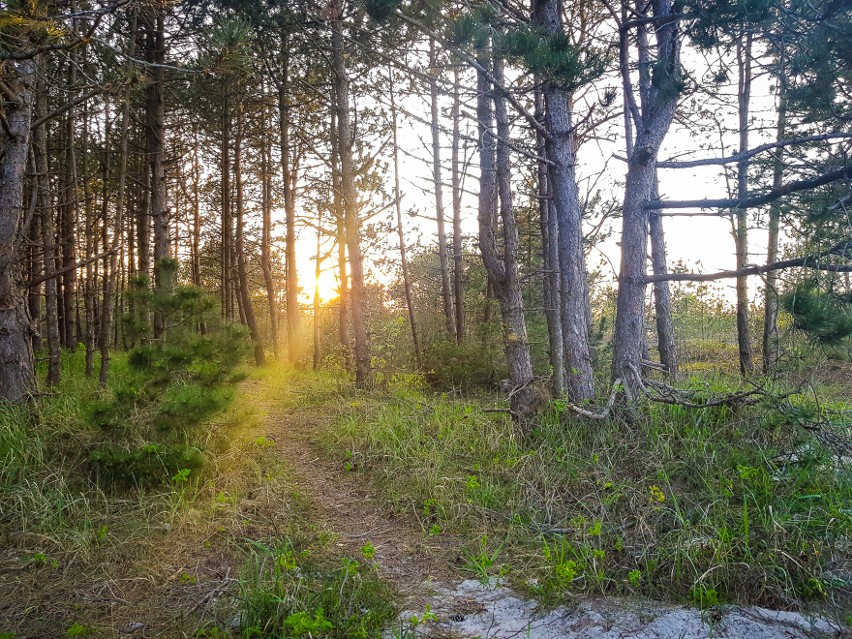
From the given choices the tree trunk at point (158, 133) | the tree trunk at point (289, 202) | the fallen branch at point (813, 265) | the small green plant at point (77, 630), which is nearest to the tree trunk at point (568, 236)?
the fallen branch at point (813, 265)

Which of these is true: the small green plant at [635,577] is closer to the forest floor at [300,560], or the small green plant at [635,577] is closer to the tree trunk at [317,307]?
the forest floor at [300,560]

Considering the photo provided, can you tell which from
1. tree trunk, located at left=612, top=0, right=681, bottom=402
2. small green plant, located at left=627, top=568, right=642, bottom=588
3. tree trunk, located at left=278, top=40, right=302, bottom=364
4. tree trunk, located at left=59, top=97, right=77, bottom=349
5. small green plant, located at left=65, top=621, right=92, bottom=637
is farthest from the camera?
tree trunk, located at left=278, top=40, right=302, bottom=364

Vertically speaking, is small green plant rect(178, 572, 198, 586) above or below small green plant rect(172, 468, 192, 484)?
below

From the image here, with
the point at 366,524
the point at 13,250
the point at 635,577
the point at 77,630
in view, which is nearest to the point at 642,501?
the point at 635,577

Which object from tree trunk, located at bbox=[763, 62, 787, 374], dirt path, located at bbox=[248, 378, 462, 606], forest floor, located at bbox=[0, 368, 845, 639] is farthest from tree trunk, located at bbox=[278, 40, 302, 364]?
tree trunk, located at bbox=[763, 62, 787, 374]

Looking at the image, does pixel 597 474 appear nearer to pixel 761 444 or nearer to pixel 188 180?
pixel 761 444

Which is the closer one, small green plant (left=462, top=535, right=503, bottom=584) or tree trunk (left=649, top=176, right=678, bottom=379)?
small green plant (left=462, top=535, right=503, bottom=584)

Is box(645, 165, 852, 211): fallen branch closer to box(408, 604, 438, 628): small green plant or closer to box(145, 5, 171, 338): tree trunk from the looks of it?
box(408, 604, 438, 628): small green plant

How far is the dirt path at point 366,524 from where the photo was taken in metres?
3.04

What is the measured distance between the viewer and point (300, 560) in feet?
9.88

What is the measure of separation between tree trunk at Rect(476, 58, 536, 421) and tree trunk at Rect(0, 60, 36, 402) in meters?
4.67

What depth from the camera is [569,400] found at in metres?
4.90

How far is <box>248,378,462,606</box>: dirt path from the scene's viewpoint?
304 centimetres

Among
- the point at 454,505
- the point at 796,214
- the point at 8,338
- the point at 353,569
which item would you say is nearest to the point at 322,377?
the point at 8,338
